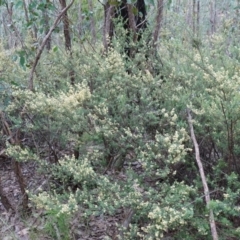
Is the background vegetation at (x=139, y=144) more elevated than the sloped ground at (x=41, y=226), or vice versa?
the background vegetation at (x=139, y=144)

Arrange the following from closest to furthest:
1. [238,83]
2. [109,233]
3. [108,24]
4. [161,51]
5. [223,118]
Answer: [238,83] < [223,118] < [109,233] < [161,51] < [108,24]

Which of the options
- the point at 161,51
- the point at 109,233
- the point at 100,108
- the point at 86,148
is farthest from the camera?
the point at 161,51

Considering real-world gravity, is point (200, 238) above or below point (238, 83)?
below

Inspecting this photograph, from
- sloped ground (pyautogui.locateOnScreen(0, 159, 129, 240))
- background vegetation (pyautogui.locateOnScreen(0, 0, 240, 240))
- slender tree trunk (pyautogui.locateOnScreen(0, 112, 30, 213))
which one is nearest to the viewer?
background vegetation (pyautogui.locateOnScreen(0, 0, 240, 240))

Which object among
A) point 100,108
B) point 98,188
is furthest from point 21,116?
point 98,188

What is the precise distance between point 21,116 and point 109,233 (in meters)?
1.17

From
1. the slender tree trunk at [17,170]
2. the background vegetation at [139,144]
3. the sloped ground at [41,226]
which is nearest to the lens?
the background vegetation at [139,144]

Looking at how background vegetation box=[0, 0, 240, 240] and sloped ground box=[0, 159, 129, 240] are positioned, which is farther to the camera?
sloped ground box=[0, 159, 129, 240]

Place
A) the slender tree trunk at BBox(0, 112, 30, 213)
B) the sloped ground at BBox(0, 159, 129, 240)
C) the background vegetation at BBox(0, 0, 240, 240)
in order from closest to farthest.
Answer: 1. the background vegetation at BBox(0, 0, 240, 240)
2. the sloped ground at BBox(0, 159, 129, 240)
3. the slender tree trunk at BBox(0, 112, 30, 213)

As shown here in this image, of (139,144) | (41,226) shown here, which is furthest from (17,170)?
(139,144)

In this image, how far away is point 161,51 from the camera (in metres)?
3.45

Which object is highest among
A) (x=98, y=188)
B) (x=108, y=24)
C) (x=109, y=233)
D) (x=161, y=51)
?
(x=108, y=24)

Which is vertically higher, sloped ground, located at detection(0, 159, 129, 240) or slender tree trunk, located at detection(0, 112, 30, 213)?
slender tree trunk, located at detection(0, 112, 30, 213)

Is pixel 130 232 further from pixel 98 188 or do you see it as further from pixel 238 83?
pixel 238 83
